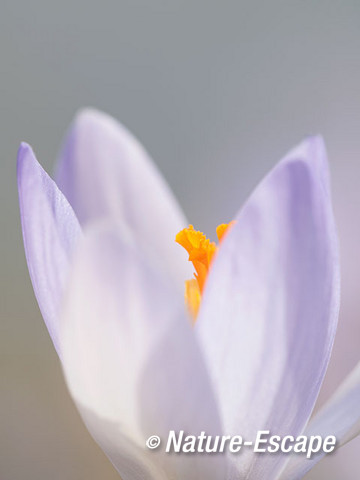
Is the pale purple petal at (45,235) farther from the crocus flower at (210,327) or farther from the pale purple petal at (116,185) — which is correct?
the pale purple petal at (116,185)

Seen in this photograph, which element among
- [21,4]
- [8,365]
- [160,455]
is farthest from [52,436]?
[21,4]

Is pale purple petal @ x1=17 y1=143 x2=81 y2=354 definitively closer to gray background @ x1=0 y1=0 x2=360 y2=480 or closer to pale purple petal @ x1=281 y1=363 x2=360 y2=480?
pale purple petal @ x1=281 y1=363 x2=360 y2=480

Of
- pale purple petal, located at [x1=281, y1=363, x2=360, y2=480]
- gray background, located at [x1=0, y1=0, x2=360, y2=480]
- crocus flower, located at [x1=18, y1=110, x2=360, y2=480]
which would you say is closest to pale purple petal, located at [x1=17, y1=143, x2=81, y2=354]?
crocus flower, located at [x1=18, y1=110, x2=360, y2=480]

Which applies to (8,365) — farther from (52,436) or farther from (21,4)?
(21,4)

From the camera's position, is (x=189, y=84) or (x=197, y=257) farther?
(x=189, y=84)

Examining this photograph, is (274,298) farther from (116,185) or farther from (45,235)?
(116,185)

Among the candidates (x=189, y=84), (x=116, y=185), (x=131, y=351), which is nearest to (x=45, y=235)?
(x=131, y=351)
